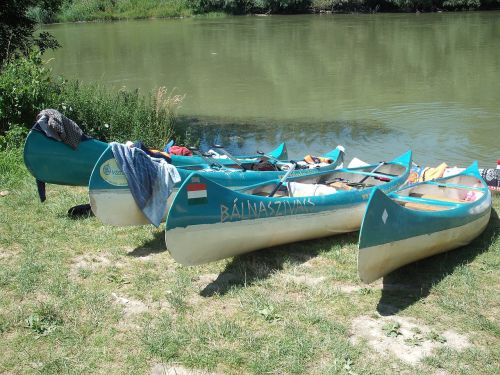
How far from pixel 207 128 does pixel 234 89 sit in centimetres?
455

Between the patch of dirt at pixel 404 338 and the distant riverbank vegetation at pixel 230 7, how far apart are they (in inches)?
1666

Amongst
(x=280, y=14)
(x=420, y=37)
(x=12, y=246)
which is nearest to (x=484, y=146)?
(x=12, y=246)

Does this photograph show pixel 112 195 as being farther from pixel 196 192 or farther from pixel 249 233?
pixel 249 233

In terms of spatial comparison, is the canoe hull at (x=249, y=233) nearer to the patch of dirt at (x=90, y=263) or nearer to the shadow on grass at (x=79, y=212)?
the patch of dirt at (x=90, y=263)

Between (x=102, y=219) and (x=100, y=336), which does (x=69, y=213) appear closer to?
(x=102, y=219)

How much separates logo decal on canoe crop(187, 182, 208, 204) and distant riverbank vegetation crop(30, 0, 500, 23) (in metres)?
41.9

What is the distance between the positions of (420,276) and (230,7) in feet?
156

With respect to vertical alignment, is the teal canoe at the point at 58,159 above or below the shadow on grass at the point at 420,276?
above

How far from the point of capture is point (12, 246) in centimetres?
555

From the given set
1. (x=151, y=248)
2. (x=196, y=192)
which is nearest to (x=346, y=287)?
(x=196, y=192)

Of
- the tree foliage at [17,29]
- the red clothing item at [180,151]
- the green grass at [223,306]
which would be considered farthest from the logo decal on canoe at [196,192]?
the tree foliage at [17,29]

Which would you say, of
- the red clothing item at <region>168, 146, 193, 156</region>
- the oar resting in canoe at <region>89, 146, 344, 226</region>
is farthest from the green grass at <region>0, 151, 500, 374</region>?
the red clothing item at <region>168, 146, 193, 156</region>

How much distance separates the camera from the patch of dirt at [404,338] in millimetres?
3793

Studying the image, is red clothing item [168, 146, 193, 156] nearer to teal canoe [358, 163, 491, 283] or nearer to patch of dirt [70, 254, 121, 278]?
patch of dirt [70, 254, 121, 278]
